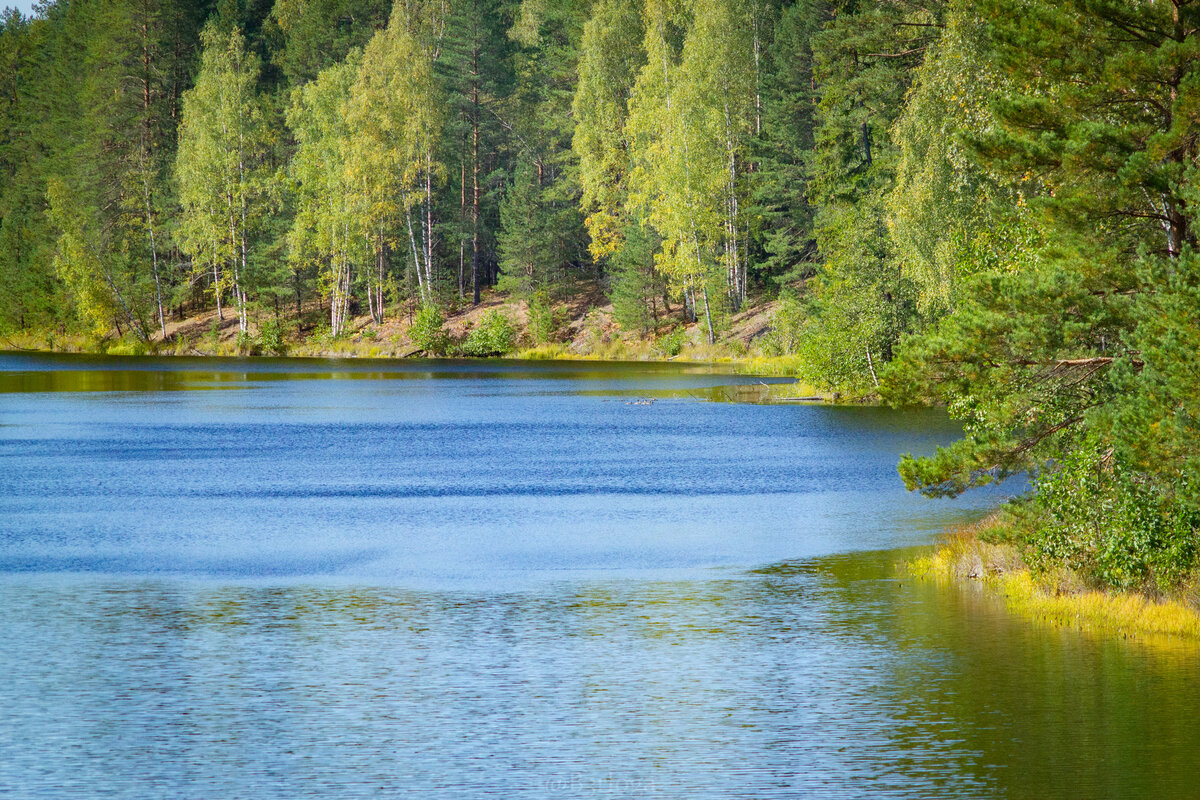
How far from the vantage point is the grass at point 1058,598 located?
15.1 metres

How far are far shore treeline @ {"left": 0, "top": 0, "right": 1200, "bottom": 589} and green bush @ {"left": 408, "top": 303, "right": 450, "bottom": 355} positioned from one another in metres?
0.45

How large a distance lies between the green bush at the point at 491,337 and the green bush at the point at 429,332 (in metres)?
1.47

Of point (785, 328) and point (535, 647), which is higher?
point (785, 328)

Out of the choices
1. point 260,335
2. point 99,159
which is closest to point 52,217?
point 99,159

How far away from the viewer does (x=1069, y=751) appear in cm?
1089

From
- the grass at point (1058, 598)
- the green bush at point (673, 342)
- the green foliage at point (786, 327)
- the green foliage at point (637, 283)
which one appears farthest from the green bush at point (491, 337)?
the grass at point (1058, 598)

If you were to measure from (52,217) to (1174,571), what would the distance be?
88.3m

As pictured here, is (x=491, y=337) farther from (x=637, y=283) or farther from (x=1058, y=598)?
(x=1058, y=598)

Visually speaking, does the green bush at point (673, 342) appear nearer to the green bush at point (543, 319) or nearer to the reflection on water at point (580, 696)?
the green bush at point (543, 319)

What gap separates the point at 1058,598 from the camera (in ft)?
53.9

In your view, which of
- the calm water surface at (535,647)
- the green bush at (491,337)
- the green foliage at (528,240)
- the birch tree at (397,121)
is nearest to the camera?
the calm water surface at (535,647)

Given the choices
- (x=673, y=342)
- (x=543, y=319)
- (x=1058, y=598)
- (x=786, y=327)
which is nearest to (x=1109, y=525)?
(x=1058, y=598)

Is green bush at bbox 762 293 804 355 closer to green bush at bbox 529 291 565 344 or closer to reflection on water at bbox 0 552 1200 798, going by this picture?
green bush at bbox 529 291 565 344

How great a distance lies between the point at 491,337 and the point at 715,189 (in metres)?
20.0
